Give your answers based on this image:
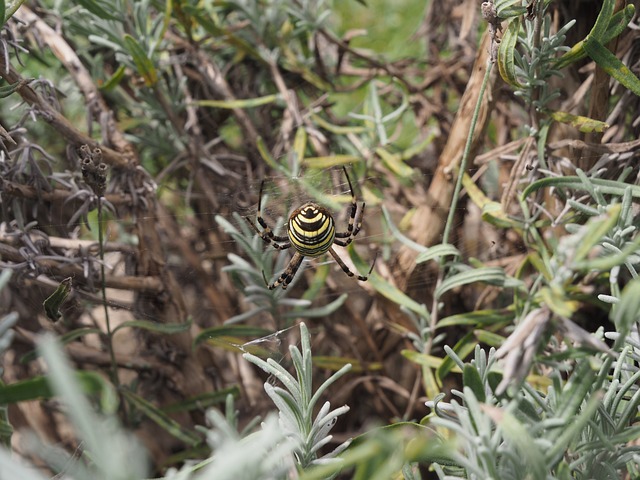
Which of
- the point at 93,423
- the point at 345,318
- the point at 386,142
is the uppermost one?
the point at 386,142

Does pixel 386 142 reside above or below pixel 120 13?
below

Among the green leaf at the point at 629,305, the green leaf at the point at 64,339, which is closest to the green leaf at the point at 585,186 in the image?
the green leaf at the point at 629,305

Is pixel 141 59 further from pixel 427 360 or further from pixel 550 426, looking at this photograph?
pixel 550 426

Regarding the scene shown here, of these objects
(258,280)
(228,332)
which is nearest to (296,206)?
(258,280)

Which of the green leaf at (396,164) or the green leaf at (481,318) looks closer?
the green leaf at (481,318)

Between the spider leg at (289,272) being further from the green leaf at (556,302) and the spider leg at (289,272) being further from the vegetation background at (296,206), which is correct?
the green leaf at (556,302)

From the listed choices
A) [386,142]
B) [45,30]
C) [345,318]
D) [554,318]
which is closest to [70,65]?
[45,30]

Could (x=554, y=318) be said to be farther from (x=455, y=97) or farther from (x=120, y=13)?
(x=455, y=97)
